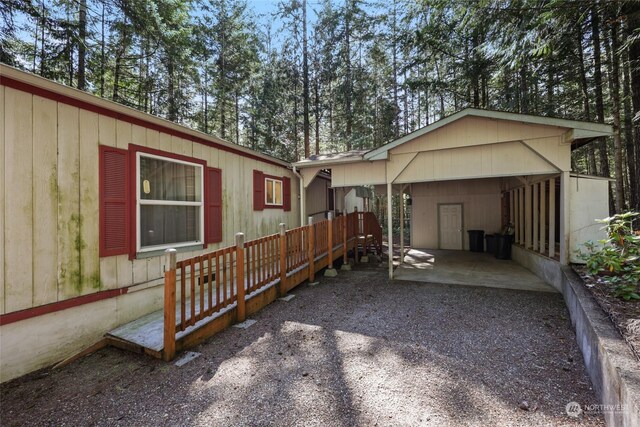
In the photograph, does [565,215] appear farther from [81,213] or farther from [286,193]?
[81,213]

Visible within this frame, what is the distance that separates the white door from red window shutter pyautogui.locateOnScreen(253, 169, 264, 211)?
26.1ft

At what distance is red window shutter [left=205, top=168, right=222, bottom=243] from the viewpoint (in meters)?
5.02

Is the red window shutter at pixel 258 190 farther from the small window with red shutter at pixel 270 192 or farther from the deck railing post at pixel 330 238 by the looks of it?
the deck railing post at pixel 330 238

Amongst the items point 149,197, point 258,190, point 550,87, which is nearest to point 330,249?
point 258,190

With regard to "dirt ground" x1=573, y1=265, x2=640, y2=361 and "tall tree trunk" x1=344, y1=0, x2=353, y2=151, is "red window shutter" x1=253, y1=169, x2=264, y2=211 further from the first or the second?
A: "tall tree trunk" x1=344, y1=0, x2=353, y2=151

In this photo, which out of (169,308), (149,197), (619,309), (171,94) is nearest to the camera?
(619,309)

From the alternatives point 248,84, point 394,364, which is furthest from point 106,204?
point 248,84

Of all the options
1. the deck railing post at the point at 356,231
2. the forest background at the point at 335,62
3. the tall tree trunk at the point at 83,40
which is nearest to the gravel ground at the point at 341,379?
the deck railing post at the point at 356,231

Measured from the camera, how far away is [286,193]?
770cm

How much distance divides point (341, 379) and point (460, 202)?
33.1 ft

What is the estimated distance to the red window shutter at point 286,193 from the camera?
298 inches

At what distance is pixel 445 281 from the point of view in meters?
6.06

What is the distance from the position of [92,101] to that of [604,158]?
13858 millimetres

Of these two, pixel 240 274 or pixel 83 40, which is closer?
pixel 240 274
